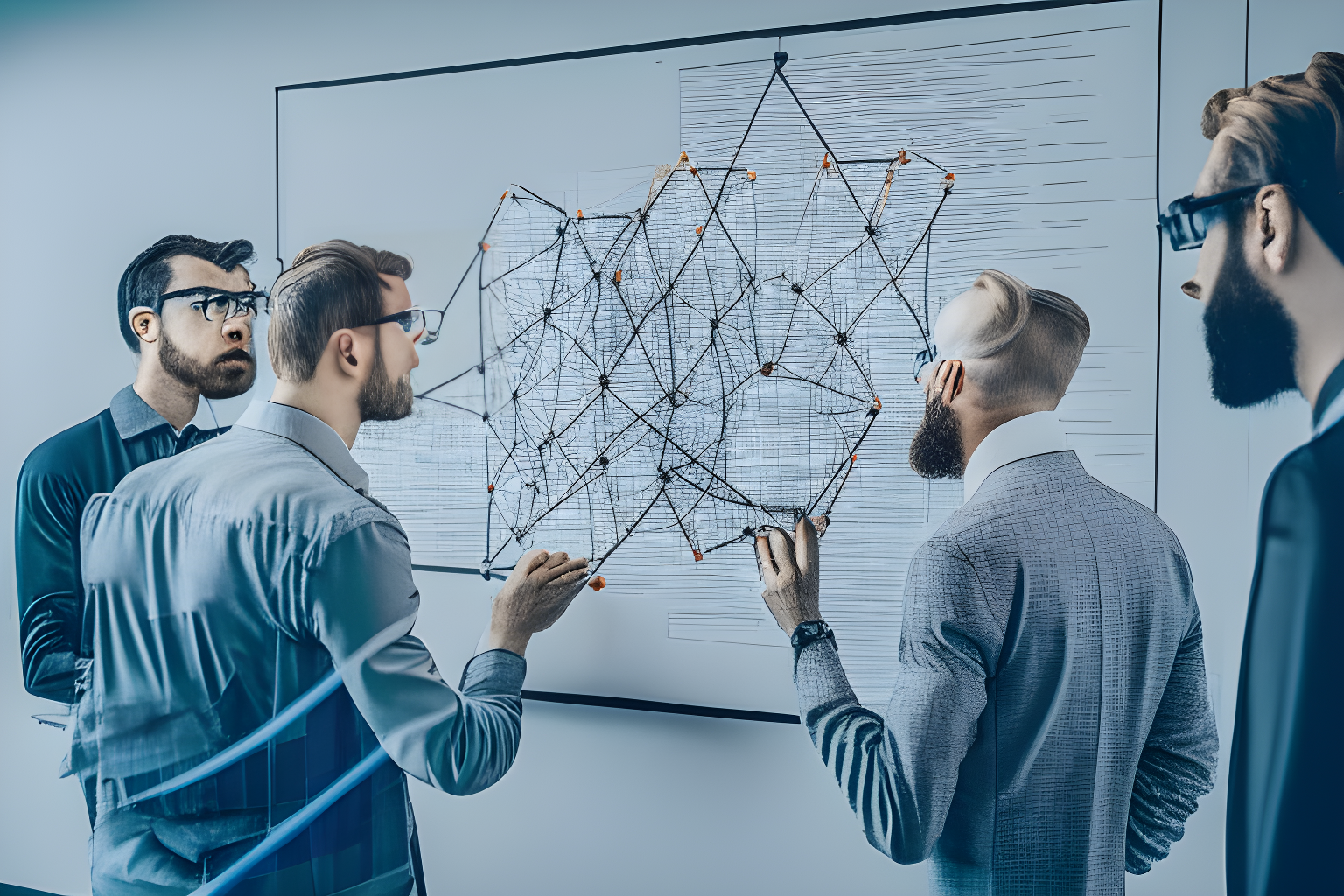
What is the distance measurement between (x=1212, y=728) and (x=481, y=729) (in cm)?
105

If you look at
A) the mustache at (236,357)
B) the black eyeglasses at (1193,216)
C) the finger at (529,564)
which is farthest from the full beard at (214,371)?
the black eyeglasses at (1193,216)

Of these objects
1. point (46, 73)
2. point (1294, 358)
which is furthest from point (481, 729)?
point (46, 73)

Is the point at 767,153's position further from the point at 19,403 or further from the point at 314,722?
the point at 19,403

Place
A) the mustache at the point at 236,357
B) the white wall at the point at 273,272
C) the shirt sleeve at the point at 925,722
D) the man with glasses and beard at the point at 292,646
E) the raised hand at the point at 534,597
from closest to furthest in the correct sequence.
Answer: the shirt sleeve at the point at 925,722 < the white wall at the point at 273,272 < the man with glasses and beard at the point at 292,646 < the raised hand at the point at 534,597 < the mustache at the point at 236,357

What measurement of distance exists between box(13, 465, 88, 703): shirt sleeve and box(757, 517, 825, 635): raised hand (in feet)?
4.43

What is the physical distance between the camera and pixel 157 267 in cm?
162

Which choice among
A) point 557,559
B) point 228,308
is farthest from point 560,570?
point 228,308

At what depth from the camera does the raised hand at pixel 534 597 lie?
4.45 feet

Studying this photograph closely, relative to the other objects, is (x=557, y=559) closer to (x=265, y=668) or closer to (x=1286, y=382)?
(x=265, y=668)

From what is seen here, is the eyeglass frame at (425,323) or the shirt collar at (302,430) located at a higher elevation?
the eyeglass frame at (425,323)

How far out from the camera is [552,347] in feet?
4.50

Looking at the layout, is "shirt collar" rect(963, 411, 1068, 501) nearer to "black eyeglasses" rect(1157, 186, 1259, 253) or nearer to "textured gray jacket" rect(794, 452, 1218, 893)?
"textured gray jacket" rect(794, 452, 1218, 893)

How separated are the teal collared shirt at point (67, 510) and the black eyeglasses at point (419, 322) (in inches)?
18.5

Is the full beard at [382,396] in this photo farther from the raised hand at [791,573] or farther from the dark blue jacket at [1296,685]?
the dark blue jacket at [1296,685]
